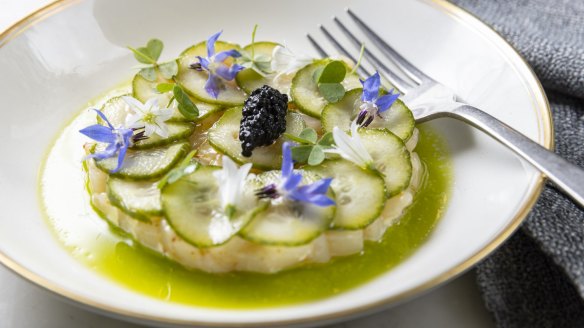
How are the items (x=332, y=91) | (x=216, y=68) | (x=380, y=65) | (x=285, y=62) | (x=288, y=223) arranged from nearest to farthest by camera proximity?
(x=288, y=223), (x=332, y=91), (x=216, y=68), (x=285, y=62), (x=380, y=65)

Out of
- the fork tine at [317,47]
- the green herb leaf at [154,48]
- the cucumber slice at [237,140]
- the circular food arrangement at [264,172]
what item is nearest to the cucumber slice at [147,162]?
the circular food arrangement at [264,172]

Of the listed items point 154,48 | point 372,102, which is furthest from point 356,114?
point 154,48

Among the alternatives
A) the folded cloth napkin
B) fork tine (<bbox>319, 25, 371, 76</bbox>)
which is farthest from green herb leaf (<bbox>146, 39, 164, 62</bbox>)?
the folded cloth napkin

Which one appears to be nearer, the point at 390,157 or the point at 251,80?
the point at 390,157

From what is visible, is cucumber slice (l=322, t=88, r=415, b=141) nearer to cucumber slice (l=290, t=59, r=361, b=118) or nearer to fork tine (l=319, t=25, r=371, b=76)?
cucumber slice (l=290, t=59, r=361, b=118)

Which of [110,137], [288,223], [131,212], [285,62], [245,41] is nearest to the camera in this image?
[288,223]

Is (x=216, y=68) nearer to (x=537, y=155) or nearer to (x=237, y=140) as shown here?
(x=237, y=140)

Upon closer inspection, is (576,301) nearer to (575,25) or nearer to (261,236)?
(261,236)
